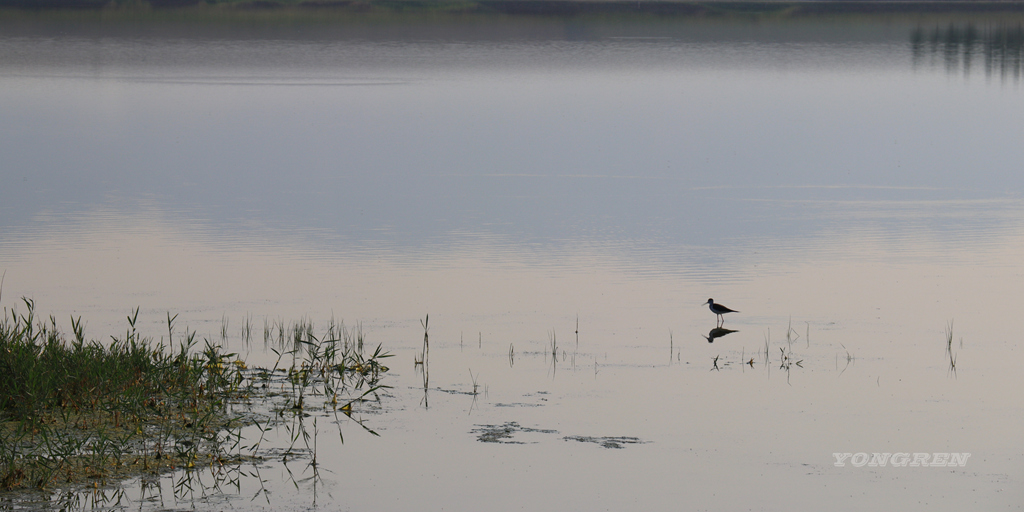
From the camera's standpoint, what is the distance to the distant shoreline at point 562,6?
91.8m

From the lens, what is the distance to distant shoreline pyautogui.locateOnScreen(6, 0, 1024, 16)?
3612 inches

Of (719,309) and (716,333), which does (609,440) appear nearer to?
(716,333)

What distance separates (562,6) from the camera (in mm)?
99750

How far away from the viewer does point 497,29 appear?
273 feet

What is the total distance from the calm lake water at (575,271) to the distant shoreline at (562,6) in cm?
5464

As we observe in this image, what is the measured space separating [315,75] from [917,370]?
131 feet

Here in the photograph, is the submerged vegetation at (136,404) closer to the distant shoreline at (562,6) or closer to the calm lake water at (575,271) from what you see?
the calm lake water at (575,271)

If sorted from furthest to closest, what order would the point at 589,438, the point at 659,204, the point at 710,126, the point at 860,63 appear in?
the point at 860,63
the point at 710,126
the point at 659,204
the point at 589,438

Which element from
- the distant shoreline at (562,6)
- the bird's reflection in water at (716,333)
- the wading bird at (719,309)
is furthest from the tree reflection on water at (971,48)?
the bird's reflection in water at (716,333)

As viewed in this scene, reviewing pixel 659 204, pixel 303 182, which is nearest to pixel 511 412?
pixel 659 204

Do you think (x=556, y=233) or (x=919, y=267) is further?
(x=556, y=233)

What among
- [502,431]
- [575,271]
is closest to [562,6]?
[575,271]

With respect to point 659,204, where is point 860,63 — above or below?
above

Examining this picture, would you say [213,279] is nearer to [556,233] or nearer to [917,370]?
[556,233]
